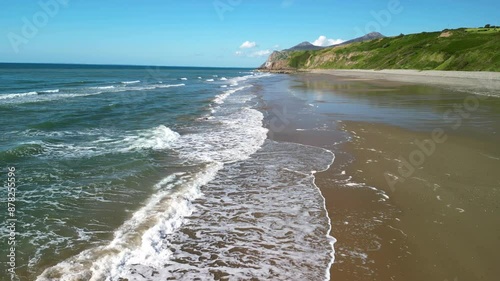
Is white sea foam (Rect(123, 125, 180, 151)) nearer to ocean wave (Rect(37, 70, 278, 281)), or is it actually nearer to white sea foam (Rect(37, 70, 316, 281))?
ocean wave (Rect(37, 70, 278, 281))

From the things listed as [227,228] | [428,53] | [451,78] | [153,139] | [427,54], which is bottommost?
[227,228]

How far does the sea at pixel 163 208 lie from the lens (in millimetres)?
5688

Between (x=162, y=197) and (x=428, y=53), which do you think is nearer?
(x=162, y=197)

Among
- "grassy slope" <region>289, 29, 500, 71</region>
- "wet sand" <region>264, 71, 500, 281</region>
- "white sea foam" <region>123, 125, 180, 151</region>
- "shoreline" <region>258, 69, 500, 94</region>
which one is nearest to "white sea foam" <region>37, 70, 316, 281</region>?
"wet sand" <region>264, 71, 500, 281</region>

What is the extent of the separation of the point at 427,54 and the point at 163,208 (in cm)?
8055

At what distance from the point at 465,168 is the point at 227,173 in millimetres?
6947

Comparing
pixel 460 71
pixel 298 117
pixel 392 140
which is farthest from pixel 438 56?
pixel 392 140

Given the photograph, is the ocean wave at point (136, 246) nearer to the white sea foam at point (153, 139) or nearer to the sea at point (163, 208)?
the sea at point (163, 208)

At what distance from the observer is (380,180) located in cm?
969

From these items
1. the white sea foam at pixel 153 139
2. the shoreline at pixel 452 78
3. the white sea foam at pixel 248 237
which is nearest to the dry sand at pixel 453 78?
the shoreline at pixel 452 78

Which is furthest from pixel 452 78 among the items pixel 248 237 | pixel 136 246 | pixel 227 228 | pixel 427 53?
pixel 136 246

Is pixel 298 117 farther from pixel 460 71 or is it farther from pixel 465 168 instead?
pixel 460 71

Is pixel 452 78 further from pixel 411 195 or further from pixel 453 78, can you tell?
pixel 411 195

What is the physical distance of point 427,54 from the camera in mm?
75312
